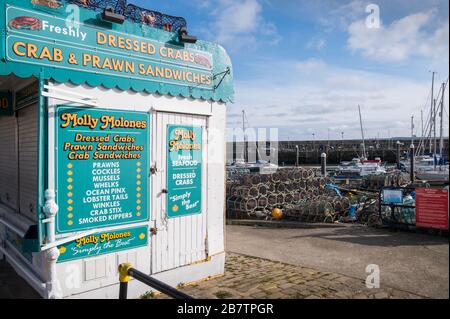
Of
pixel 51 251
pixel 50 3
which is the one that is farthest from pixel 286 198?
pixel 50 3

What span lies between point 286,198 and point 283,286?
7.92 meters

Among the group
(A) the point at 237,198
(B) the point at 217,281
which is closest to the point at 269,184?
(A) the point at 237,198

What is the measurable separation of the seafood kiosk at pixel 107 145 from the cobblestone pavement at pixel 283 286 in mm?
422

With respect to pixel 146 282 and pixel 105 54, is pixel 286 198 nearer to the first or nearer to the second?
pixel 105 54

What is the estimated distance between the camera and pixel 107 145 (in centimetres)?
540

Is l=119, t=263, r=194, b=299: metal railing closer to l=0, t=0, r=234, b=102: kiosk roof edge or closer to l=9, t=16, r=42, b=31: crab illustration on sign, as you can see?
l=0, t=0, r=234, b=102: kiosk roof edge

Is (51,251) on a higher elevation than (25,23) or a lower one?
lower

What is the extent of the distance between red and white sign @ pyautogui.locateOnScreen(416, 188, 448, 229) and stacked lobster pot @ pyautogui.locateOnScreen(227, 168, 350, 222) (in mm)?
2767

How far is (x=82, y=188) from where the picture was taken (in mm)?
5176

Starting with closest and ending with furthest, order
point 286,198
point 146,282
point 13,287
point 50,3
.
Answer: point 146,282 → point 50,3 → point 13,287 → point 286,198

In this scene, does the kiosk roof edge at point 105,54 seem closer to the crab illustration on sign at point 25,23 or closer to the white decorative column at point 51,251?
the crab illustration on sign at point 25,23

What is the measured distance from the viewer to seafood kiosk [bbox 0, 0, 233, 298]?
486 centimetres

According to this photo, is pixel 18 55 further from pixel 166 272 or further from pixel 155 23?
pixel 166 272

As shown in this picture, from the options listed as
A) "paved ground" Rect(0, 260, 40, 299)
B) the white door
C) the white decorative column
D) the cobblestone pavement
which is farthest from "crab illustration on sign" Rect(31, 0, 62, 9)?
the cobblestone pavement
